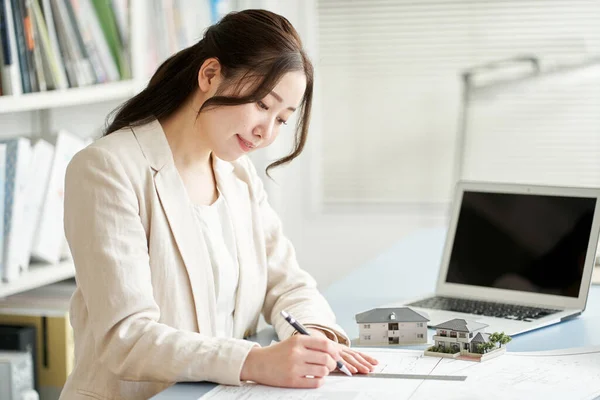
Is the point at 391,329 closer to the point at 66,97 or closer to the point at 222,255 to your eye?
the point at 222,255

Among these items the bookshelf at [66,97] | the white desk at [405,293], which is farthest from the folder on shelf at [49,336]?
the white desk at [405,293]

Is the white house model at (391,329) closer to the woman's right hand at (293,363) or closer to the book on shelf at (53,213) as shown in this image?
the woman's right hand at (293,363)

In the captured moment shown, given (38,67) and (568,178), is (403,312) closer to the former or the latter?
(38,67)

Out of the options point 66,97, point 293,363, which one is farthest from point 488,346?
point 66,97

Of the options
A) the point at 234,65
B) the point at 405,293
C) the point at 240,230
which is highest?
the point at 234,65

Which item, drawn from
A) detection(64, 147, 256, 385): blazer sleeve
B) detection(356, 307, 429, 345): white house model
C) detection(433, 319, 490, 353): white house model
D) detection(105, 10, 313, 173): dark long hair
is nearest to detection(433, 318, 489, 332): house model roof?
detection(433, 319, 490, 353): white house model

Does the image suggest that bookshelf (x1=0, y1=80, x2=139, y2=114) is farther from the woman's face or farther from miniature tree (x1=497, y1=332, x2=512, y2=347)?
miniature tree (x1=497, y1=332, x2=512, y2=347)

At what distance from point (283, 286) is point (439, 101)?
2145mm

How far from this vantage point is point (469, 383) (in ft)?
3.99

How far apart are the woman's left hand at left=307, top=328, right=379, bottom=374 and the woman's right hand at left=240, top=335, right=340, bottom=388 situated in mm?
50

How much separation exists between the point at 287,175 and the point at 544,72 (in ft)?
3.73

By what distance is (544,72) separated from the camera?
11.4 feet

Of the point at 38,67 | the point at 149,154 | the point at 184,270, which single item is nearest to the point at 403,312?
the point at 184,270

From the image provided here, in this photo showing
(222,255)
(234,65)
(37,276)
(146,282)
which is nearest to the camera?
(146,282)
